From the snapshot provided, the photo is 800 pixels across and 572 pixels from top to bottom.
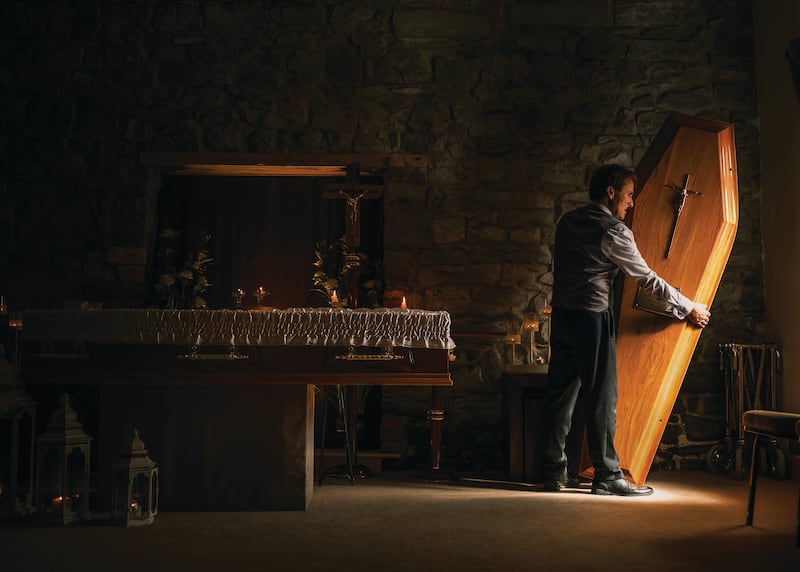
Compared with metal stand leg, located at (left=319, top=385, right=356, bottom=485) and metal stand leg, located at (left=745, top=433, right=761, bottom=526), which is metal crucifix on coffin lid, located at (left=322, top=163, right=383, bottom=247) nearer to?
metal stand leg, located at (left=319, top=385, right=356, bottom=485)

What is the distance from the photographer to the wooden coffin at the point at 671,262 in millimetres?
4770

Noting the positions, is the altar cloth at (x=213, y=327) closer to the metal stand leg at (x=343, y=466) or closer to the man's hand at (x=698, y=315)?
the metal stand leg at (x=343, y=466)

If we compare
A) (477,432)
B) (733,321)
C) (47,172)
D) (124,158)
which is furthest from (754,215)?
(47,172)

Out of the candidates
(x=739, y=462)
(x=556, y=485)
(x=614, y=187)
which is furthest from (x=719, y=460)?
(x=614, y=187)

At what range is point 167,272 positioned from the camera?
6008 mm

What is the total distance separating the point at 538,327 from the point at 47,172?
3.75 metres

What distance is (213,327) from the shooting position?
409 centimetres

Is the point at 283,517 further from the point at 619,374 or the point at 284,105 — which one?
the point at 284,105

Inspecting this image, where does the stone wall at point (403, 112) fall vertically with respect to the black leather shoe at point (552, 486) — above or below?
above

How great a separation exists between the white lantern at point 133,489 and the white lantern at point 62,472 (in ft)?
0.83

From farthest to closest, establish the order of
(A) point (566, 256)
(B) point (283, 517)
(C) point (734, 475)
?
1. (C) point (734, 475)
2. (A) point (566, 256)
3. (B) point (283, 517)

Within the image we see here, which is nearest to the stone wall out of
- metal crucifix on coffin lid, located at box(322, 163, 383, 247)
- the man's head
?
metal crucifix on coffin lid, located at box(322, 163, 383, 247)

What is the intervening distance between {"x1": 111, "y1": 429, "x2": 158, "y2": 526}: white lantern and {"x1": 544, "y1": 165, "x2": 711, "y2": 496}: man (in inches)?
Answer: 88.2

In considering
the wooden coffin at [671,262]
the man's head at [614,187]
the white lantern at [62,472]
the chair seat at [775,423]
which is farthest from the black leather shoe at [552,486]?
the white lantern at [62,472]
